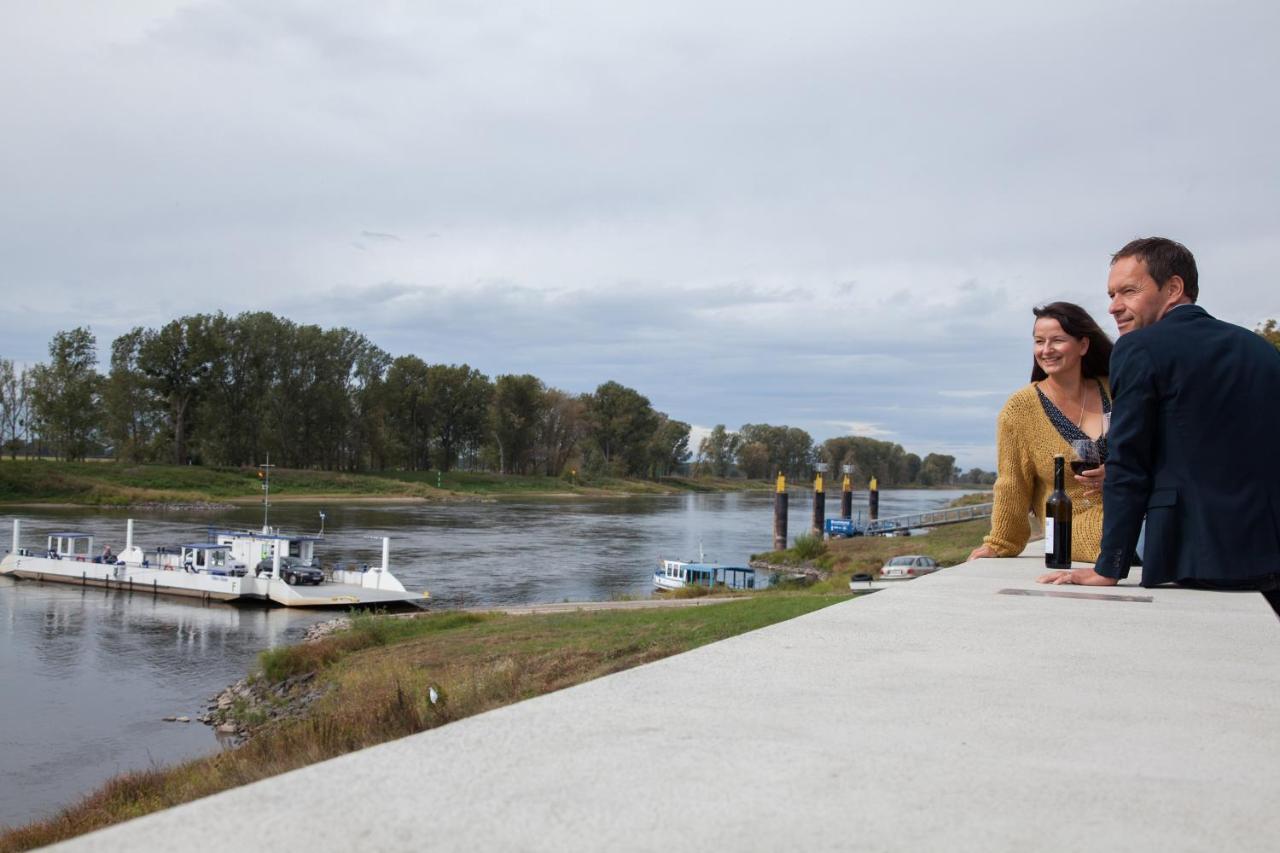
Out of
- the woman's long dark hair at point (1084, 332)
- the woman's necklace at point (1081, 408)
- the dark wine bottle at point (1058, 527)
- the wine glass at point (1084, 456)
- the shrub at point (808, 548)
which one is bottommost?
the shrub at point (808, 548)

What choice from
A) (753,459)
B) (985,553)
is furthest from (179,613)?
(753,459)

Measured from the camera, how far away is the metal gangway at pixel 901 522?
55062 millimetres

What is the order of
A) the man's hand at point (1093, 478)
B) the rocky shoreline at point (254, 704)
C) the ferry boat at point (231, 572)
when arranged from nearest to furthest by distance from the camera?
the man's hand at point (1093, 478) < the rocky shoreline at point (254, 704) < the ferry boat at point (231, 572)

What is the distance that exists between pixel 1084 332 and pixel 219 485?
86.8m

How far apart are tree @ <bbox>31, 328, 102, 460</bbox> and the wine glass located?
318 ft

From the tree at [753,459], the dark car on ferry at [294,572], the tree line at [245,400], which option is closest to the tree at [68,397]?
the tree line at [245,400]

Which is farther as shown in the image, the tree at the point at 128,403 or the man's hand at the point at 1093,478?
the tree at the point at 128,403

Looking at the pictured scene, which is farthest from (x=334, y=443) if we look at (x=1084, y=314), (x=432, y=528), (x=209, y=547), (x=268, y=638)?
(x=1084, y=314)

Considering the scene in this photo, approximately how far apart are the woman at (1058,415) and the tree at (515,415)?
370ft

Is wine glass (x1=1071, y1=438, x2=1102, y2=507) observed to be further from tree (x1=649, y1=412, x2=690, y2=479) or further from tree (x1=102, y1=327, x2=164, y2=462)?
tree (x1=649, y1=412, x2=690, y2=479)

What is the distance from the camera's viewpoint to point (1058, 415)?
5.09 m

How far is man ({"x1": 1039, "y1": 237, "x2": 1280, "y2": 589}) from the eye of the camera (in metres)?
3.67

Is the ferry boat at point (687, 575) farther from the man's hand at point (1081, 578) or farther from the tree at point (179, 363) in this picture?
the tree at point (179, 363)

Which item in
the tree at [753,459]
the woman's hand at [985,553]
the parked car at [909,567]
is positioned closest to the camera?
the woman's hand at [985,553]
